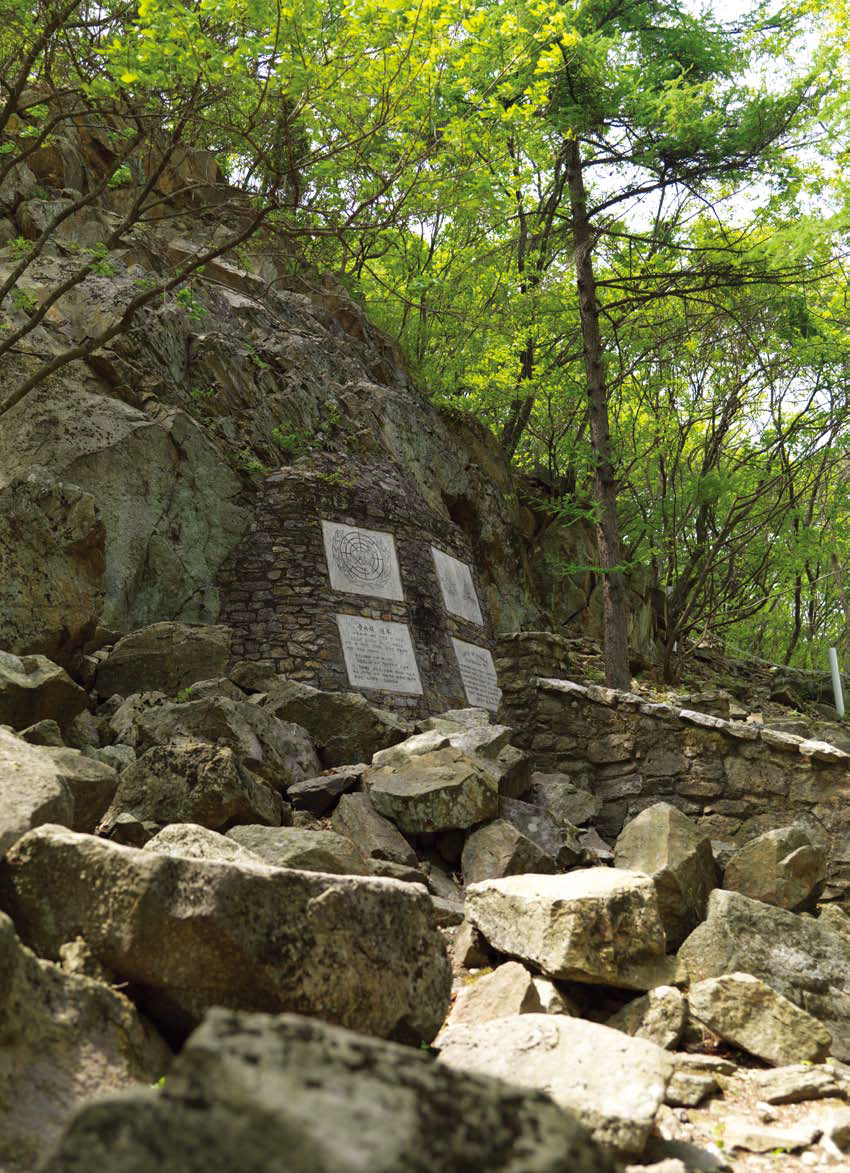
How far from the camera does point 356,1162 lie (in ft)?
3.96

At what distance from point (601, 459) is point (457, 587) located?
4.09 metres

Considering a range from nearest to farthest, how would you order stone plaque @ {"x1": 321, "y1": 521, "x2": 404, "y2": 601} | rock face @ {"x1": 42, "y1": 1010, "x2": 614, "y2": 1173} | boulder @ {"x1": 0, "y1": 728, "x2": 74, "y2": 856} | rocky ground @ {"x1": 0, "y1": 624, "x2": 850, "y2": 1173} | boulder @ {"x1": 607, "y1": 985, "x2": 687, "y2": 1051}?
1. rock face @ {"x1": 42, "y1": 1010, "x2": 614, "y2": 1173}
2. rocky ground @ {"x1": 0, "y1": 624, "x2": 850, "y2": 1173}
3. boulder @ {"x1": 0, "y1": 728, "x2": 74, "y2": 856}
4. boulder @ {"x1": 607, "y1": 985, "x2": 687, "y2": 1051}
5. stone plaque @ {"x1": 321, "y1": 521, "x2": 404, "y2": 601}

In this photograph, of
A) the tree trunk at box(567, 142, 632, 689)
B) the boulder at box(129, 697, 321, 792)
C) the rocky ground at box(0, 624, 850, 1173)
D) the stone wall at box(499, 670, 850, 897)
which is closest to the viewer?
the rocky ground at box(0, 624, 850, 1173)

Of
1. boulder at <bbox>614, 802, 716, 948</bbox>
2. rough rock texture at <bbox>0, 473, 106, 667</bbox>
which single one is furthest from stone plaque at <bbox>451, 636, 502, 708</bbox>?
boulder at <bbox>614, 802, 716, 948</bbox>

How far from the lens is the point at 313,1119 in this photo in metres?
1.27

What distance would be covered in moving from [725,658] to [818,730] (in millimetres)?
7792

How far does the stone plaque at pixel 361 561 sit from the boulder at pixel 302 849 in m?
8.32

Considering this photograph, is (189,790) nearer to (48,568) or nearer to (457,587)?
(48,568)

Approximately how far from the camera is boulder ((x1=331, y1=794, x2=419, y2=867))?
Answer: 210 inches

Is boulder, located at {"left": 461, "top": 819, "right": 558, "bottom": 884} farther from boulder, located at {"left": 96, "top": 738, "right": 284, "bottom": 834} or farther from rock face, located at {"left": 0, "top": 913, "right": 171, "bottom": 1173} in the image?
rock face, located at {"left": 0, "top": 913, "right": 171, "bottom": 1173}

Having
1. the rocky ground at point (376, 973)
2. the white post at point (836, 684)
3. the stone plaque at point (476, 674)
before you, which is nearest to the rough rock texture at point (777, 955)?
the rocky ground at point (376, 973)

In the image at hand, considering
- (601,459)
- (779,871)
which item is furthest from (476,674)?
(779,871)

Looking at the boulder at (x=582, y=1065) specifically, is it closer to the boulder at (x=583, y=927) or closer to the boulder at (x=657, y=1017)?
the boulder at (x=583, y=927)

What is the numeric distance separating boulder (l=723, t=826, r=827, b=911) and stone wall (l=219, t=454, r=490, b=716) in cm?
698
